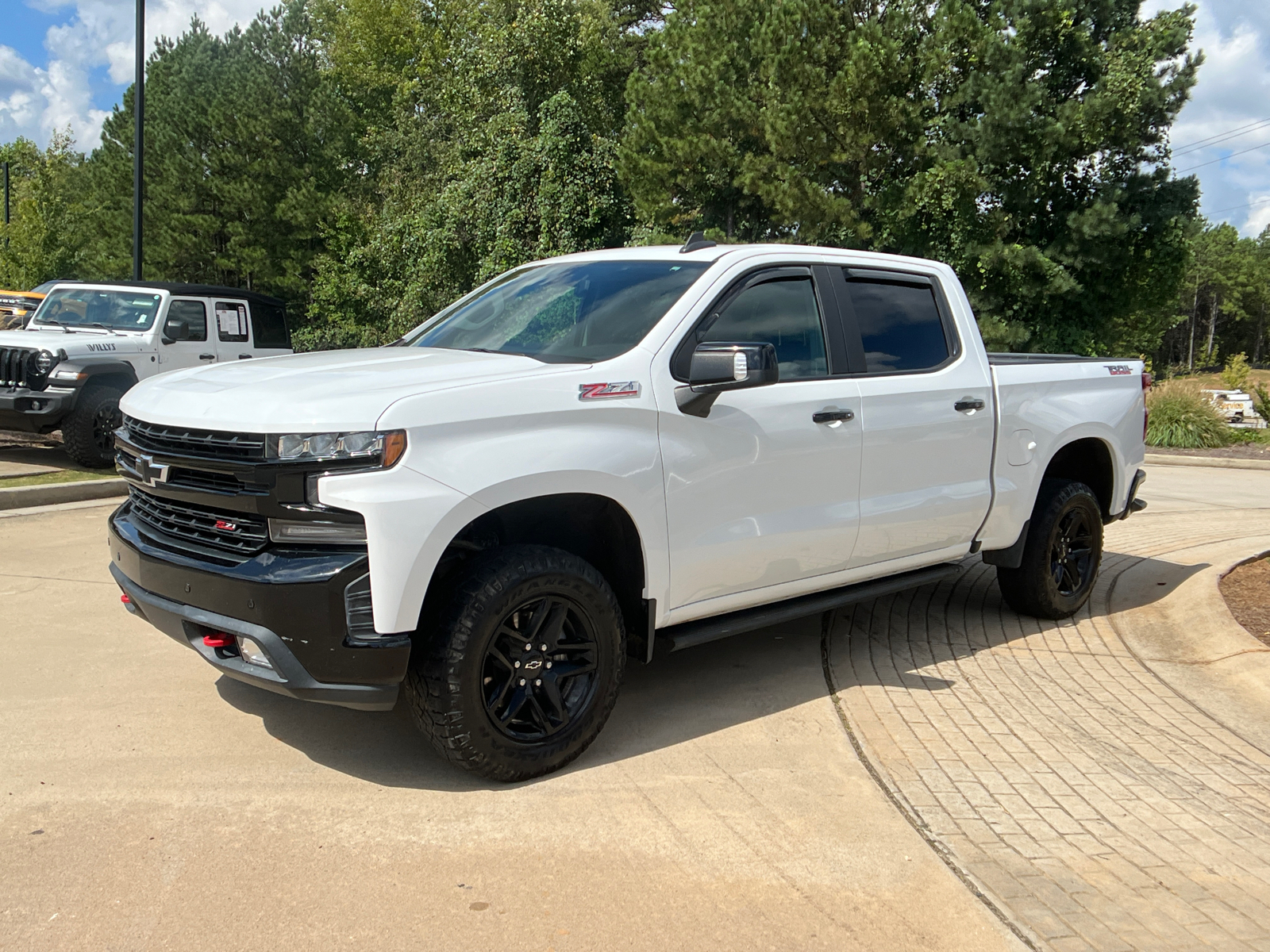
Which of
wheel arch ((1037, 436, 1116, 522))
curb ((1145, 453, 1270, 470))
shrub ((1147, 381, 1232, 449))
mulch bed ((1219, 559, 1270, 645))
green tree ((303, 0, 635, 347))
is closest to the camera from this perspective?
mulch bed ((1219, 559, 1270, 645))

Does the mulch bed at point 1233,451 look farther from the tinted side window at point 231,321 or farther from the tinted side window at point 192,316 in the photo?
the tinted side window at point 192,316

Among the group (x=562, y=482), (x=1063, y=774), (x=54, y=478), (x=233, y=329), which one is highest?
(x=233, y=329)

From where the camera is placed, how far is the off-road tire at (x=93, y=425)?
1050cm

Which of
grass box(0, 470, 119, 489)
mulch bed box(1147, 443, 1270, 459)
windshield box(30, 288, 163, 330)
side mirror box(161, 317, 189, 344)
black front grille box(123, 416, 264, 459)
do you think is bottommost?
mulch bed box(1147, 443, 1270, 459)

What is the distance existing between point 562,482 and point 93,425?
8457 mm

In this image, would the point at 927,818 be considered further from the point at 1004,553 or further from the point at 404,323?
the point at 404,323

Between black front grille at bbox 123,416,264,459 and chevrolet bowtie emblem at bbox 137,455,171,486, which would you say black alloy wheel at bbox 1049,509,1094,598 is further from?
chevrolet bowtie emblem at bbox 137,455,171,486

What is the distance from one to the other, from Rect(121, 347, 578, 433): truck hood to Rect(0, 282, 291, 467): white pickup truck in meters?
6.19

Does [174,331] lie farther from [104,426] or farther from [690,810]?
[690,810]

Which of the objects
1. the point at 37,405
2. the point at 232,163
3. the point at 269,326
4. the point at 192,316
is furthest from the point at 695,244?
the point at 232,163

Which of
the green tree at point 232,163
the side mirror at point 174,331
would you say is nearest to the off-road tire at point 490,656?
the side mirror at point 174,331

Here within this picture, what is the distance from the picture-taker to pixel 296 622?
344cm

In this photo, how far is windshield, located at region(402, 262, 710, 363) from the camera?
4.41 m

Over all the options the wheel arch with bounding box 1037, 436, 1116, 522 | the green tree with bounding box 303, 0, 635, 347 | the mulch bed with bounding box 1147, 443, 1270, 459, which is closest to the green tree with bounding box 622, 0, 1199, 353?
the green tree with bounding box 303, 0, 635, 347
